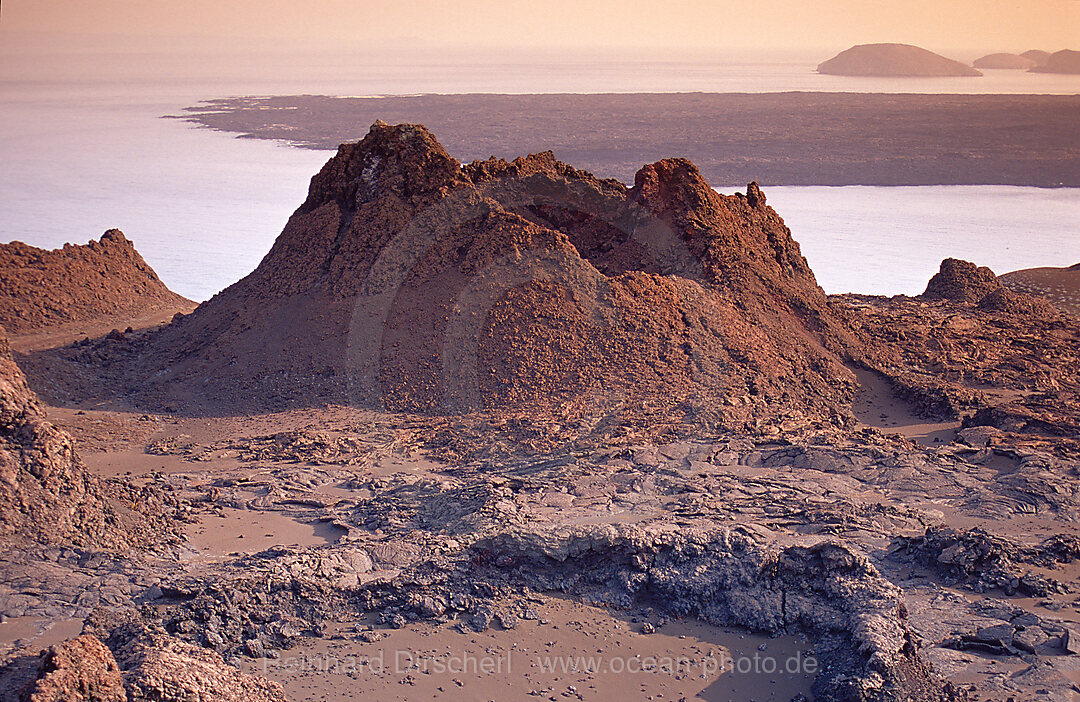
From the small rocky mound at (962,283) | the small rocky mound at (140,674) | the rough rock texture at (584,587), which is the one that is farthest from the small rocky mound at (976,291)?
the small rocky mound at (140,674)

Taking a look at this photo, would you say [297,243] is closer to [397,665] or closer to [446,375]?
[446,375]

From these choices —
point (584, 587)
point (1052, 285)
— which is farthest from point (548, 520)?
point (1052, 285)

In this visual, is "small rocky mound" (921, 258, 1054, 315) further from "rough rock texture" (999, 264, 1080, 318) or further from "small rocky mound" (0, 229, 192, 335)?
"small rocky mound" (0, 229, 192, 335)

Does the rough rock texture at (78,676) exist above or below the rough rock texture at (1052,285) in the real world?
below

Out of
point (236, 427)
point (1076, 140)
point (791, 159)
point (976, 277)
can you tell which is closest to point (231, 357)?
point (236, 427)

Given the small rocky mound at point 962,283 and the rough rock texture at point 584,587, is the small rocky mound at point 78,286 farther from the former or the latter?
the small rocky mound at point 962,283

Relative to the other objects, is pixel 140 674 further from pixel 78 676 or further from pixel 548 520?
pixel 548 520

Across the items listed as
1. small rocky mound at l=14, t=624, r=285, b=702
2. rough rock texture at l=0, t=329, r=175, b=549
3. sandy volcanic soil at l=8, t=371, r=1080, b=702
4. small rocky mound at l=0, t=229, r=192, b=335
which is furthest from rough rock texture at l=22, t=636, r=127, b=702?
small rocky mound at l=0, t=229, r=192, b=335
